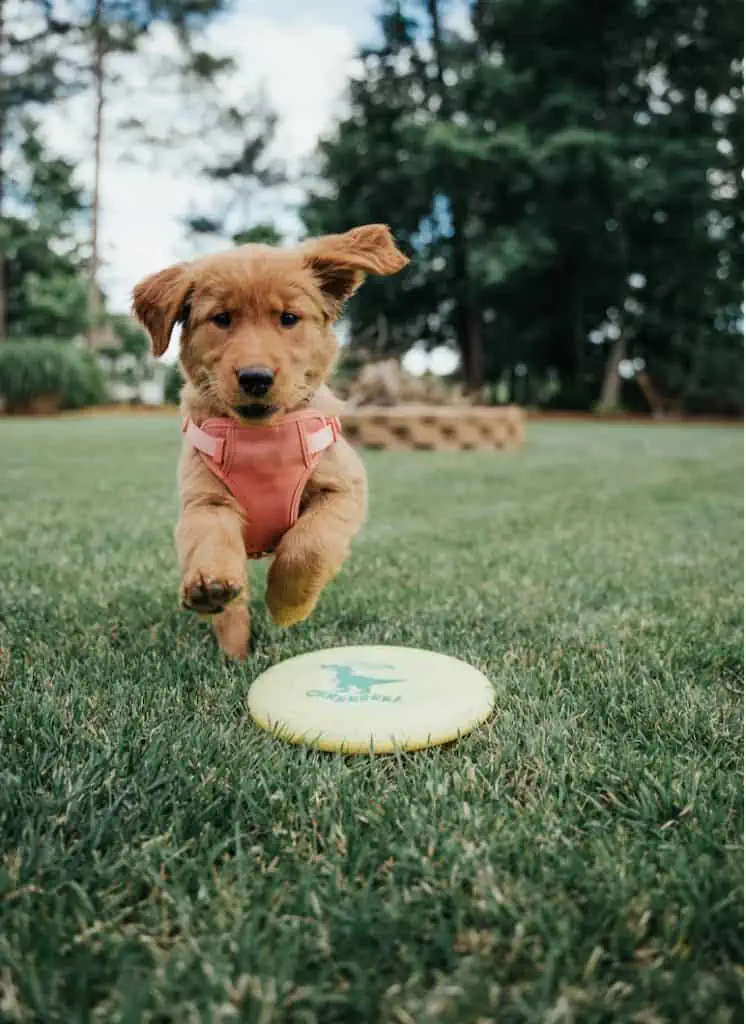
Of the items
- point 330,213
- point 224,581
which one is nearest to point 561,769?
point 224,581

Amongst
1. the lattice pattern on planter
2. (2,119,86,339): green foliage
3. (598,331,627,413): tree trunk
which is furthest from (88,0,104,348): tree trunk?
the lattice pattern on planter

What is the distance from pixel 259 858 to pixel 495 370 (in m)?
29.5

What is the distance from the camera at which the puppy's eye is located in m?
2.29

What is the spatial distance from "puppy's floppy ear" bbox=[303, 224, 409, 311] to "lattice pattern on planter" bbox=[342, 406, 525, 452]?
784cm

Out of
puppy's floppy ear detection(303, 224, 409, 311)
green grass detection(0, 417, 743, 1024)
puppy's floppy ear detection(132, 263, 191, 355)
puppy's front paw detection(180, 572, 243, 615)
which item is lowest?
green grass detection(0, 417, 743, 1024)

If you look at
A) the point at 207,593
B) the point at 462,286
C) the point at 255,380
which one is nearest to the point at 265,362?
the point at 255,380

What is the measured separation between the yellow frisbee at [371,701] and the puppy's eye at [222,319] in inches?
37.9

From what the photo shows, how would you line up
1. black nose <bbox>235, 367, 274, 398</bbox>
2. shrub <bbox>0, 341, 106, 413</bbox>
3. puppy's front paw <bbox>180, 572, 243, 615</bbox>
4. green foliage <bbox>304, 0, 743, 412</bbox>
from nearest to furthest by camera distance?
1. puppy's front paw <bbox>180, 572, 243, 615</bbox>
2. black nose <bbox>235, 367, 274, 398</bbox>
3. shrub <bbox>0, 341, 106, 413</bbox>
4. green foliage <bbox>304, 0, 743, 412</bbox>

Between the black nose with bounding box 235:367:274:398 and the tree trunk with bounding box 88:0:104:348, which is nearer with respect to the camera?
the black nose with bounding box 235:367:274:398

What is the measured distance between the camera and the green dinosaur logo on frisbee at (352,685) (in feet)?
6.66

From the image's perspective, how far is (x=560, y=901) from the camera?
1.29 m

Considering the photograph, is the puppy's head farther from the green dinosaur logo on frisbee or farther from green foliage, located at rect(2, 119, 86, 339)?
green foliage, located at rect(2, 119, 86, 339)

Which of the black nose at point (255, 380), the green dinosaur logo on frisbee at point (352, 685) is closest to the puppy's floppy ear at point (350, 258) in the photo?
the black nose at point (255, 380)

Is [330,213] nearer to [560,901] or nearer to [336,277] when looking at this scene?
[336,277]
